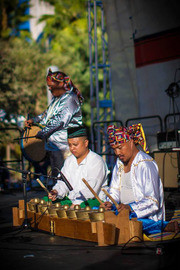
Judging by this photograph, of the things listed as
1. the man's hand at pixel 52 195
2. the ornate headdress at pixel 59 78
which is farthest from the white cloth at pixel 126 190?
the ornate headdress at pixel 59 78

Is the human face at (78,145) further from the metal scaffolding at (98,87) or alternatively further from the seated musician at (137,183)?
the metal scaffolding at (98,87)

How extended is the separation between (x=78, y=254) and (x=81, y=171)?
1679 mm

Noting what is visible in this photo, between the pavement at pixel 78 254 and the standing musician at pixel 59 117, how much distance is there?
1.76 m

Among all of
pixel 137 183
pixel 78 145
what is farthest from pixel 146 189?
pixel 78 145

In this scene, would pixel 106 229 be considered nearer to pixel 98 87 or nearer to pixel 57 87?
pixel 57 87

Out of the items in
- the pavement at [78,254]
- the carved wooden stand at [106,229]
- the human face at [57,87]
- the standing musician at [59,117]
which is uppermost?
the human face at [57,87]

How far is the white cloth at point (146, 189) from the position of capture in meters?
4.26

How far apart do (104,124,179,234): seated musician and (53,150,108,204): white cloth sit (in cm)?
42

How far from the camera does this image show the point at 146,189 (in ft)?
14.2

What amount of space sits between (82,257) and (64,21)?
75.9ft

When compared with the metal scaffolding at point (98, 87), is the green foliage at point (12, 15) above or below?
above

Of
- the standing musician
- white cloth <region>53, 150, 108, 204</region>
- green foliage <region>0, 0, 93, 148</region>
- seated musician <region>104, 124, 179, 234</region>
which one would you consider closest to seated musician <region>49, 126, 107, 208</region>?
white cloth <region>53, 150, 108, 204</region>

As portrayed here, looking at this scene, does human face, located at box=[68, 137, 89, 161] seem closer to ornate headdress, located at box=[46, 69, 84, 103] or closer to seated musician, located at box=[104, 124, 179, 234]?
seated musician, located at box=[104, 124, 179, 234]

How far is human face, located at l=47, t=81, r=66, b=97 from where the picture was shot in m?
6.21
